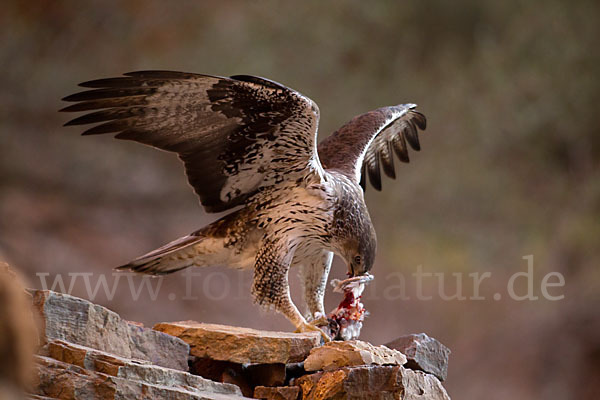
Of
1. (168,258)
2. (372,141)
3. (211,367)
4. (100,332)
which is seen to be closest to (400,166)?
(372,141)

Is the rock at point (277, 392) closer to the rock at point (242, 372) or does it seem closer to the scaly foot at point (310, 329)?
the rock at point (242, 372)

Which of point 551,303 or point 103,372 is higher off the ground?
point 551,303

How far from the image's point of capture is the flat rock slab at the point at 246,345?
2.90 metres

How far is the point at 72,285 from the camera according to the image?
709 cm

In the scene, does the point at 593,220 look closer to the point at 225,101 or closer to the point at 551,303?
the point at 551,303

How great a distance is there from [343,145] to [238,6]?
17.8ft

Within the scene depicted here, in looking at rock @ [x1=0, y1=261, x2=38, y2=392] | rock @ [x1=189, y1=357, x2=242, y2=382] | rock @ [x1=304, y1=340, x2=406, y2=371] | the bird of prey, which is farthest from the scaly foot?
rock @ [x1=0, y1=261, x2=38, y2=392]

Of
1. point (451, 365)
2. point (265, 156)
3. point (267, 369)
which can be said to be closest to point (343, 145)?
point (265, 156)

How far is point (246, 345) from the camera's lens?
→ 2.90 m

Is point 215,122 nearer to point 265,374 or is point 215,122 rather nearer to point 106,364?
point 265,374

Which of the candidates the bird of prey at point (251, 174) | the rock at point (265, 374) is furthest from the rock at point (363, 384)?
the bird of prey at point (251, 174)

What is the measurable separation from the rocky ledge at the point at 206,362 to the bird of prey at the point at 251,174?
1.32 ft

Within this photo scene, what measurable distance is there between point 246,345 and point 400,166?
6.70 m

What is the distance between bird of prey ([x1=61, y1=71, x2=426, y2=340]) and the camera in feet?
10.1
